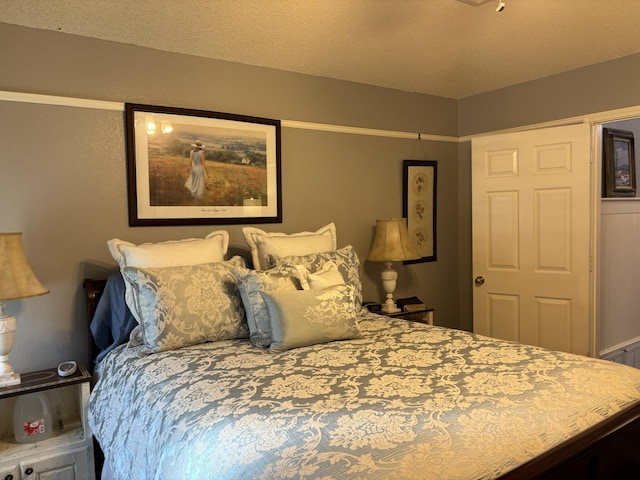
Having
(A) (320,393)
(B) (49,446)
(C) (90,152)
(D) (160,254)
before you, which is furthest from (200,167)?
(A) (320,393)

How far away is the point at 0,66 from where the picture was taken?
2330 millimetres

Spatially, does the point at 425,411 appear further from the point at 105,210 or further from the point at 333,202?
the point at 333,202

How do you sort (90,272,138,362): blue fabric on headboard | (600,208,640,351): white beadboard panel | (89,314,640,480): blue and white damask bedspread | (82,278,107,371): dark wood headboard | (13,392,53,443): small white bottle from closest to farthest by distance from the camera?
(89,314,640,480): blue and white damask bedspread, (13,392,53,443): small white bottle, (90,272,138,362): blue fabric on headboard, (82,278,107,371): dark wood headboard, (600,208,640,351): white beadboard panel

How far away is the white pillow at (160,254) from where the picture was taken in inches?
92.2

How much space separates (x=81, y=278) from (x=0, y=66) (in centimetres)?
108

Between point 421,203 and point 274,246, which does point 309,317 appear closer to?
point 274,246

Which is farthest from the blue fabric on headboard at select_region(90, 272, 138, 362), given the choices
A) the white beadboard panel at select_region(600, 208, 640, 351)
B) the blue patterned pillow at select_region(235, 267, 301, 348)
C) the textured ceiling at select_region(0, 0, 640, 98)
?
the white beadboard panel at select_region(600, 208, 640, 351)

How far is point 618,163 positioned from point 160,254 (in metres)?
3.67

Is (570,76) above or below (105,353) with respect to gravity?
above

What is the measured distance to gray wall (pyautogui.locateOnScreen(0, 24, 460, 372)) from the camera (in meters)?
2.39

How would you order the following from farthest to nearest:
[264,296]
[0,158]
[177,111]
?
[177,111] < [0,158] < [264,296]

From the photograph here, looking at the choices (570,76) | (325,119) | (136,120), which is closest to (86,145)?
(136,120)

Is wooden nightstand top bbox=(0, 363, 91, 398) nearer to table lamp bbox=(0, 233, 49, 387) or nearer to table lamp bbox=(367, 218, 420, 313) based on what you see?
table lamp bbox=(0, 233, 49, 387)

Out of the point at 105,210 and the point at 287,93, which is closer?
the point at 105,210
